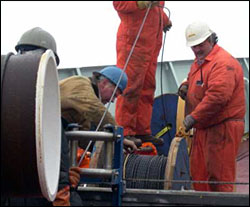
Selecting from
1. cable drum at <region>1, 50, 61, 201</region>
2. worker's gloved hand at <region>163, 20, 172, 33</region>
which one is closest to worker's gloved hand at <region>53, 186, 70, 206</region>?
cable drum at <region>1, 50, 61, 201</region>

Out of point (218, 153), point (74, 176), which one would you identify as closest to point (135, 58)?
point (218, 153)

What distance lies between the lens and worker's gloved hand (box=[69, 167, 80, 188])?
3795 mm

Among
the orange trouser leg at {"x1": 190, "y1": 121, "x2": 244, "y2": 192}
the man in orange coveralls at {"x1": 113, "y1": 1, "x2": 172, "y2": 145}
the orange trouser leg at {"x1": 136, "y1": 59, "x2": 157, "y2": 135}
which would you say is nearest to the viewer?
the orange trouser leg at {"x1": 190, "y1": 121, "x2": 244, "y2": 192}

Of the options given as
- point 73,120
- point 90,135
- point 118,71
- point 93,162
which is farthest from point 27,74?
point 118,71

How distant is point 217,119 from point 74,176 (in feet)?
9.17

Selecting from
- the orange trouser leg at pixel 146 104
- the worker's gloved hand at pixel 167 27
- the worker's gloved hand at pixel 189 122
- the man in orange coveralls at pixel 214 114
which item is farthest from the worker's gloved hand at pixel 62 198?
the worker's gloved hand at pixel 167 27

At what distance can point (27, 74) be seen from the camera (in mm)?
2812

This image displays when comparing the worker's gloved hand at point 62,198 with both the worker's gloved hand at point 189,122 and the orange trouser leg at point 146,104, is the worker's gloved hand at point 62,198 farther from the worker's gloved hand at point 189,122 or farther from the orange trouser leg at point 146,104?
the orange trouser leg at point 146,104

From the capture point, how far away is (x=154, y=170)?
494 cm

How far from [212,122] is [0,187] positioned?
12.5 ft

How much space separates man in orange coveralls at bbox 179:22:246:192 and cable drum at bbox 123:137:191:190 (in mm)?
1111

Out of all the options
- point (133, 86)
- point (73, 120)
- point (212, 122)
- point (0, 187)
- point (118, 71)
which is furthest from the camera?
point (133, 86)

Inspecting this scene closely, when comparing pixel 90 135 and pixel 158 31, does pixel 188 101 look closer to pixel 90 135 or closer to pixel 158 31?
pixel 158 31

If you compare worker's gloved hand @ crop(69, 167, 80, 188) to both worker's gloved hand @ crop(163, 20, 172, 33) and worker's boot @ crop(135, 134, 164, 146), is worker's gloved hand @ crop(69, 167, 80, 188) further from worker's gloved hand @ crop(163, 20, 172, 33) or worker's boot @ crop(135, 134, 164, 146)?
worker's gloved hand @ crop(163, 20, 172, 33)
